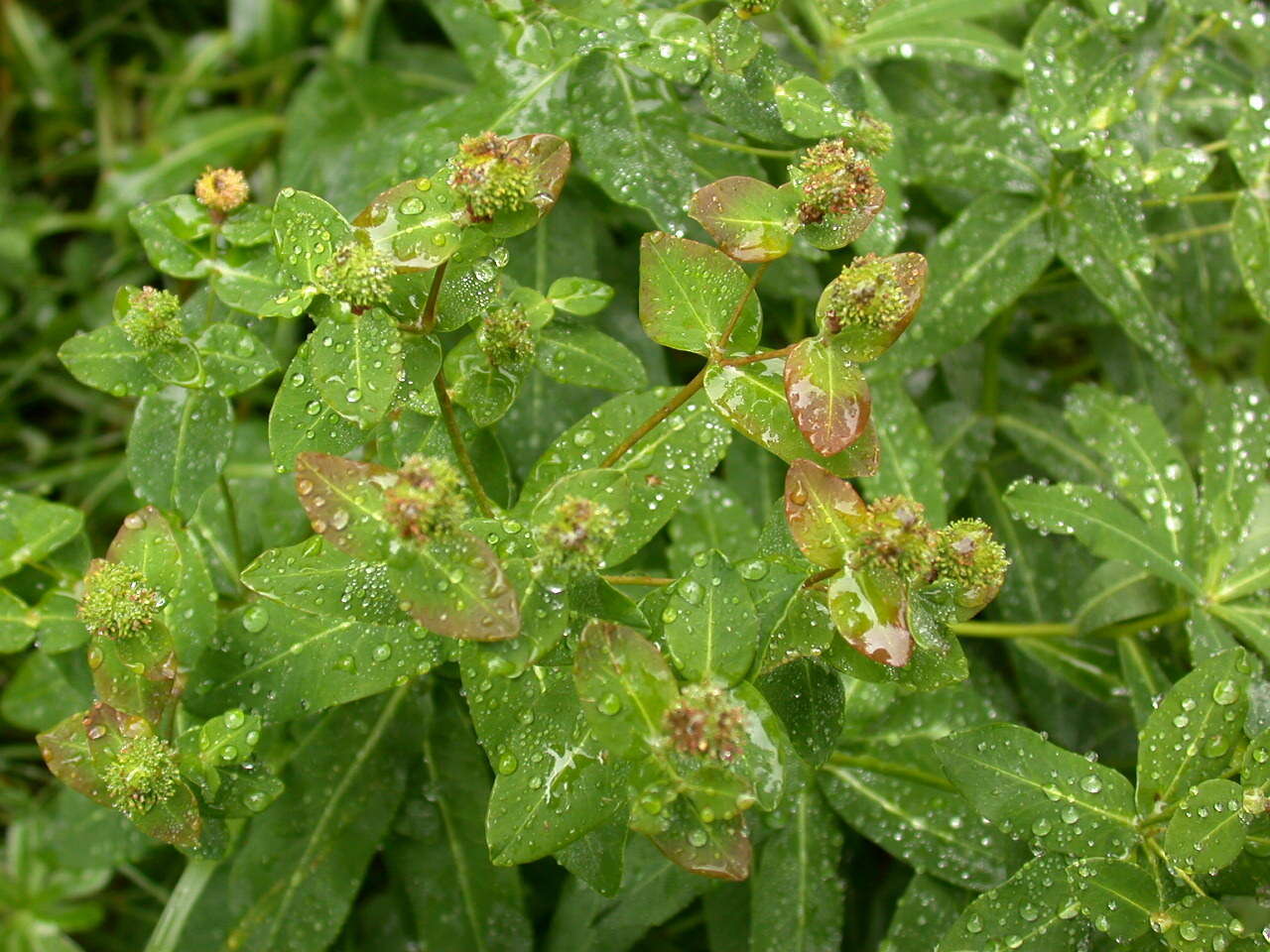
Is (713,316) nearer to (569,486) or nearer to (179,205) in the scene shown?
(569,486)

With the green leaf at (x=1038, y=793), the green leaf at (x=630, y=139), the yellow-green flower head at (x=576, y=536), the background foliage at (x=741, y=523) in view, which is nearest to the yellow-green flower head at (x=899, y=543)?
the background foliage at (x=741, y=523)

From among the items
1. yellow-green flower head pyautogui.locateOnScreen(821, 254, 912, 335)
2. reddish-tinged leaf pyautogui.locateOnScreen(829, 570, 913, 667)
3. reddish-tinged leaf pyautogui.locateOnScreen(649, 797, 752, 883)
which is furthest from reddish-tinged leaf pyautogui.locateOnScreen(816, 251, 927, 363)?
reddish-tinged leaf pyautogui.locateOnScreen(649, 797, 752, 883)

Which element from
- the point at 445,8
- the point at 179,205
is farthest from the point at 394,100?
the point at 179,205

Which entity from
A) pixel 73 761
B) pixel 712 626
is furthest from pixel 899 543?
pixel 73 761

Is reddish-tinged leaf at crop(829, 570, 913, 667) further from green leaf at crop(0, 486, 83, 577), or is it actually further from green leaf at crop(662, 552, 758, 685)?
green leaf at crop(0, 486, 83, 577)

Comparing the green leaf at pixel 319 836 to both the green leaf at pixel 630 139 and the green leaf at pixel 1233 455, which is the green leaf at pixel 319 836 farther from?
the green leaf at pixel 1233 455

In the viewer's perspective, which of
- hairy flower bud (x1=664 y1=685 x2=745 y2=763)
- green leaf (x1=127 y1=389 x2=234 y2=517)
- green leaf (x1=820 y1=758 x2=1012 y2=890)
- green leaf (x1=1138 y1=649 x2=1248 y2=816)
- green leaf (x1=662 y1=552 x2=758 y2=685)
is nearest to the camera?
hairy flower bud (x1=664 y1=685 x2=745 y2=763)
